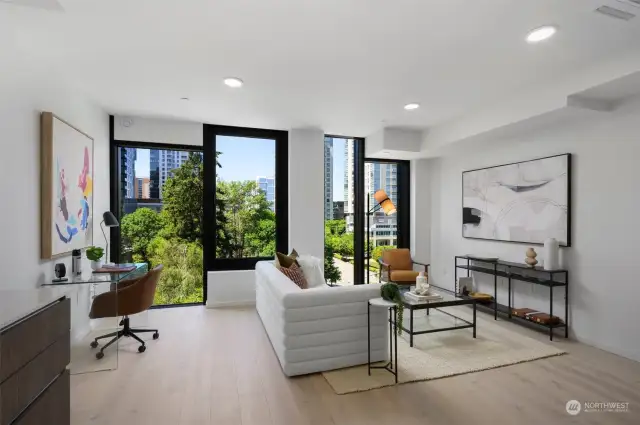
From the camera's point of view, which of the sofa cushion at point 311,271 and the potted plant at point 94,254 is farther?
the sofa cushion at point 311,271

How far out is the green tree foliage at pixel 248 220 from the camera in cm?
495

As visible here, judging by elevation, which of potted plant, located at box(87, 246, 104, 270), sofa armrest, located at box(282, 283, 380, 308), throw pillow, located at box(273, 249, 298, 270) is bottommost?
sofa armrest, located at box(282, 283, 380, 308)

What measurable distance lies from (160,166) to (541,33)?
4527mm

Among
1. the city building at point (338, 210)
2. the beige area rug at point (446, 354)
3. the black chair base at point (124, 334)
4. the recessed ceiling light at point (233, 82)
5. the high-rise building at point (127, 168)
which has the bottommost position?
the beige area rug at point (446, 354)

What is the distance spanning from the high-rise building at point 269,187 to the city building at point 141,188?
61.3 inches

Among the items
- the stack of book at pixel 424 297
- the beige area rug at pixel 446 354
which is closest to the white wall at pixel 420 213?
the beige area rug at pixel 446 354

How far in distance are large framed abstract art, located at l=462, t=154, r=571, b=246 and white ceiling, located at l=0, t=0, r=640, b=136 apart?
1.10 meters

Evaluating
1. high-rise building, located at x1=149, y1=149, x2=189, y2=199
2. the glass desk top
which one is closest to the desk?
the glass desk top

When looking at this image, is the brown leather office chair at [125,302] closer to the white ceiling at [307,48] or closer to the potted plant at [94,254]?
the potted plant at [94,254]

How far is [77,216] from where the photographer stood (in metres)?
3.34

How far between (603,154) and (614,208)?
0.56 metres

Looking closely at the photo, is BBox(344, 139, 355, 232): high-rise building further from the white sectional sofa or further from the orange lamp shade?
the white sectional sofa

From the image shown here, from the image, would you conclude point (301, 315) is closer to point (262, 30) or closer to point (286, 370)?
point (286, 370)

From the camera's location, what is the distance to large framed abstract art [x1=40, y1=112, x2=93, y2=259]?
2756 mm
